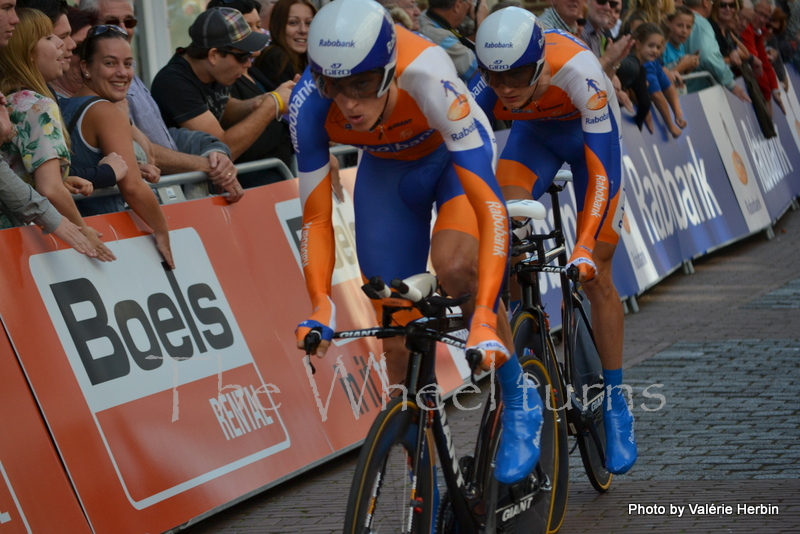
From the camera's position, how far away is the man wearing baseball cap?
6.70 meters

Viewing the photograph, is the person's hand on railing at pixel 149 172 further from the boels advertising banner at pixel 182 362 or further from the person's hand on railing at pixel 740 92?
the person's hand on railing at pixel 740 92

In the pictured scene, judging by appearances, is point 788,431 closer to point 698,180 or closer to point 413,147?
point 413,147

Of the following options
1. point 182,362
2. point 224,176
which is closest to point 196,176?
point 224,176

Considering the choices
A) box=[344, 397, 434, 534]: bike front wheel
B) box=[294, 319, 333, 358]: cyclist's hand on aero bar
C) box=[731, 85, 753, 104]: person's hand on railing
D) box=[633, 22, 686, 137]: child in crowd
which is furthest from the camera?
box=[731, 85, 753, 104]: person's hand on railing

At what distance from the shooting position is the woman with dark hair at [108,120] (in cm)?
560

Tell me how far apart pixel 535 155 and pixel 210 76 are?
7.70ft

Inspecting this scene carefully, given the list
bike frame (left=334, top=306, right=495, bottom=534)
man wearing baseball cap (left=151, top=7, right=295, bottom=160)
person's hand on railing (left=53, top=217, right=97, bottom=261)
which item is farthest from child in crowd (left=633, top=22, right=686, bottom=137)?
bike frame (left=334, top=306, right=495, bottom=534)

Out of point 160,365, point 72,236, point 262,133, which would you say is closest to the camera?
point 72,236

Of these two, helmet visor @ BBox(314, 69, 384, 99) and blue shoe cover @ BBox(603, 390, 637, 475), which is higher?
helmet visor @ BBox(314, 69, 384, 99)

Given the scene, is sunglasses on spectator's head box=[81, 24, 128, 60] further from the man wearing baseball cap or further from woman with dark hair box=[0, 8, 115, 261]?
the man wearing baseball cap

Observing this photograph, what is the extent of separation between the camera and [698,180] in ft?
40.4

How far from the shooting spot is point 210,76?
684 cm

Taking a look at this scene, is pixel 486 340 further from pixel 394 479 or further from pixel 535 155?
pixel 535 155

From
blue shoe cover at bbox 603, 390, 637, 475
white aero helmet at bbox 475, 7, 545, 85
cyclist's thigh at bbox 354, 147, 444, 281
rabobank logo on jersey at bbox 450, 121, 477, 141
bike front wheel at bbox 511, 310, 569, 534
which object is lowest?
blue shoe cover at bbox 603, 390, 637, 475
